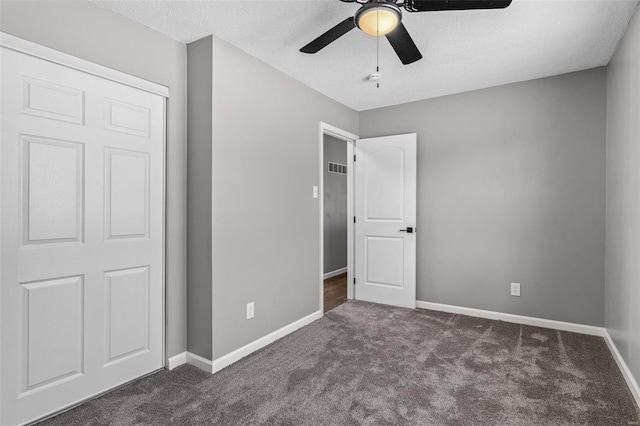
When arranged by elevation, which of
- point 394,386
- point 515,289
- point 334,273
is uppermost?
point 515,289

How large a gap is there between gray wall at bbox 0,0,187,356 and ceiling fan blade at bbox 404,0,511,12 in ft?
5.73

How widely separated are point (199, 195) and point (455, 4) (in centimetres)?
200

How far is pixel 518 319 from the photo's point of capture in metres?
3.43

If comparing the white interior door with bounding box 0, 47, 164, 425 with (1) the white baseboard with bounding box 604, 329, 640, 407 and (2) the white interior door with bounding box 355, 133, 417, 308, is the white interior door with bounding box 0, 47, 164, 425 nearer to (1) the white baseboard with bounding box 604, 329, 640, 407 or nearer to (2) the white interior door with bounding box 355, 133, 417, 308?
(2) the white interior door with bounding box 355, 133, 417, 308

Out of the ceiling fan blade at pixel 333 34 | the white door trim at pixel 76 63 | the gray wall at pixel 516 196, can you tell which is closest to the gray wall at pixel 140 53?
the white door trim at pixel 76 63

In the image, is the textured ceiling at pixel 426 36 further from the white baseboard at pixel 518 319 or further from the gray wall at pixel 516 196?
the white baseboard at pixel 518 319

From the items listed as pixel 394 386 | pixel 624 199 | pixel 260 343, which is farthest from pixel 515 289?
pixel 260 343

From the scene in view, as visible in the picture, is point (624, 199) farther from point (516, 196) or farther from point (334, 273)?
point (334, 273)

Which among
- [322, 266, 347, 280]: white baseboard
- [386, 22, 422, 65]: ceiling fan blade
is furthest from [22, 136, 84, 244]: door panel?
[322, 266, 347, 280]: white baseboard

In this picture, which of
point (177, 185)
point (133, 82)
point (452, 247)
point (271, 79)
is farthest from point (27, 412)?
point (452, 247)

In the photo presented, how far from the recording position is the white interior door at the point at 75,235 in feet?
5.90

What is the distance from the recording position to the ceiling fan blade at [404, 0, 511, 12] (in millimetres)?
1638

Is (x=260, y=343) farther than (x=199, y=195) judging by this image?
Yes

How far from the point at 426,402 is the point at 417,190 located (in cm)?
247
